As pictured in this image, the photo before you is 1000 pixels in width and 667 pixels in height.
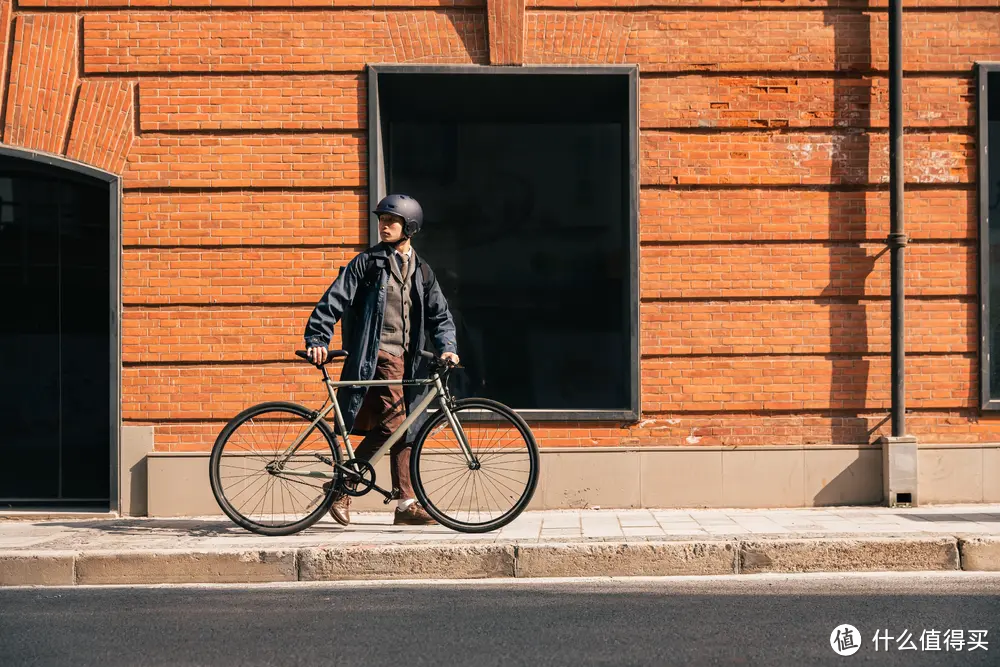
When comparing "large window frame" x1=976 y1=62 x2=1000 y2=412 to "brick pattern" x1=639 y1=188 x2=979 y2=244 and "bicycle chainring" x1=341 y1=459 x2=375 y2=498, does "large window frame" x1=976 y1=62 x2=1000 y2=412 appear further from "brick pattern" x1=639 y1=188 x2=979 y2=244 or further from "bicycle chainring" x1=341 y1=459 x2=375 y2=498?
"bicycle chainring" x1=341 y1=459 x2=375 y2=498

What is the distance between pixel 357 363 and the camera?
21.9ft

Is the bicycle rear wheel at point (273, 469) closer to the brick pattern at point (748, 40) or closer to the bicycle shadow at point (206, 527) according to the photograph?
the bicycle shadow at point (206, 527)

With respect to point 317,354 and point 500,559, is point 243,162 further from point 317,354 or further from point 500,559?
point 500,559

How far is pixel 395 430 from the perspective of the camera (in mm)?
6695

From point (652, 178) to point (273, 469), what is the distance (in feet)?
12.0

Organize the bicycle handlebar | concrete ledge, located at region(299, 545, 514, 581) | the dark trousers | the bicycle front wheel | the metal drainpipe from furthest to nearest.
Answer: the metal drainpipe < the dark trousers < the bicycle handlebar < the bicycle front wheel < concrete ledge, located at region(299, 545, 514, 581)

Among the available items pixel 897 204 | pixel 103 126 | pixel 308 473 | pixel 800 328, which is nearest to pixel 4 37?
pixel 103 126

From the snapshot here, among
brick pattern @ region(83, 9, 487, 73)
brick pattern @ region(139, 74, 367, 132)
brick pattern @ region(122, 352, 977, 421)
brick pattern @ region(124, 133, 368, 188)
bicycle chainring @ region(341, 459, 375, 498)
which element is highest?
brick pattern @ region(83, 9, 487, 73)

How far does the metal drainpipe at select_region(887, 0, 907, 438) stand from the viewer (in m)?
8.02

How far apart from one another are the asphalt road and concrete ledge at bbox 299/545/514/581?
142 millimetres

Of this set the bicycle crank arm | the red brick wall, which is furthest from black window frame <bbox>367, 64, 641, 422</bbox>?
the bicycle crank arm

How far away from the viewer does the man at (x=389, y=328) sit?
6684 mm

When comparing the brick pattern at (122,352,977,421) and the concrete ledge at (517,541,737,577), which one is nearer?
the concrete ledge at (517,541,737,577)

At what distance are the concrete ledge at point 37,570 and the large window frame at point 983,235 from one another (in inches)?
257
